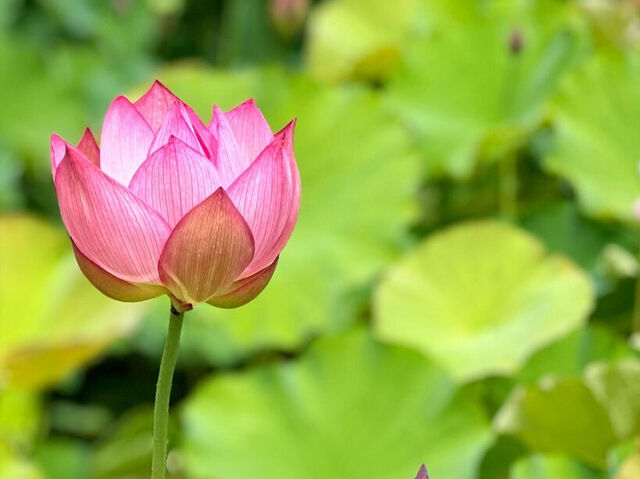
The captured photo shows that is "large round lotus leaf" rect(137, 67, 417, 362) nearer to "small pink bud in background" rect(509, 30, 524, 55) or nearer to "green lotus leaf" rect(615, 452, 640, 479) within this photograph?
"small pink bud in background" rect(509, 30, 524, 55)

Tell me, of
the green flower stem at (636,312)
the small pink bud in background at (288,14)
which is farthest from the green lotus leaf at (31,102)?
the green flower stem at (636,312)

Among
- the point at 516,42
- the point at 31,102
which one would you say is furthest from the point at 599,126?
the point at 31,102

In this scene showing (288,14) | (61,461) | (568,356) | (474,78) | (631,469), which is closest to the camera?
(631,469)

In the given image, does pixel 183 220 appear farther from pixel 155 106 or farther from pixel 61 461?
pixel 61 461

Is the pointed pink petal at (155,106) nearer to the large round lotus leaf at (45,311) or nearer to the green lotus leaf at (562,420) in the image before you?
the green lotus leaf at (562,420)

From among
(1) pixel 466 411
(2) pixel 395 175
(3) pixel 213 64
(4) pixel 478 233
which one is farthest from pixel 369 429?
(3) pixel 213 64

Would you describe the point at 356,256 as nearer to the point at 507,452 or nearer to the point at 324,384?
the point at 324,384

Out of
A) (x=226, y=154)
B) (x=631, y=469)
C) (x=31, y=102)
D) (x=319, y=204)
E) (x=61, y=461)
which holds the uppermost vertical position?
(x=31, y=102)
